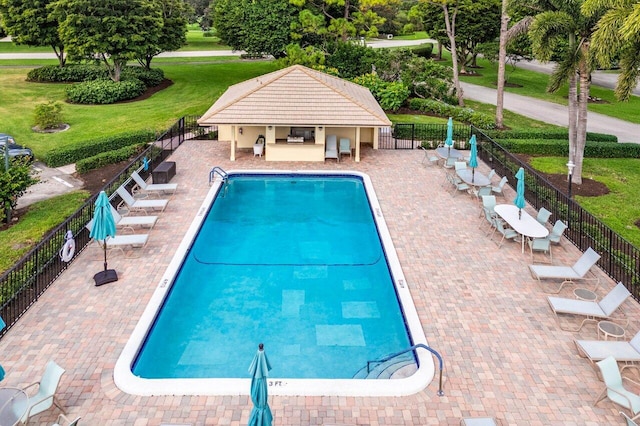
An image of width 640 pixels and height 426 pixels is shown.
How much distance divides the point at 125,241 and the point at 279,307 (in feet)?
17.5

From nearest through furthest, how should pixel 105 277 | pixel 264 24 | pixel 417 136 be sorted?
1. pixel 105 277
2. pixel 417 136
3. pixel 264 24

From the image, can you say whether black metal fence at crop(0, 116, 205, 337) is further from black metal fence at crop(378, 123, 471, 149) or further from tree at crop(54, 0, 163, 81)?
tree at crop(54, 0, 163, 81)

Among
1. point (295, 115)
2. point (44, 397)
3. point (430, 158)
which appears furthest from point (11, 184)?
point (430, 158)

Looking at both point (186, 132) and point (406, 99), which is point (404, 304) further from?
point (406, 99)

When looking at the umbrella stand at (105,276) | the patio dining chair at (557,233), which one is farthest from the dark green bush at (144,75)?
the patio dining chair at (557,233)

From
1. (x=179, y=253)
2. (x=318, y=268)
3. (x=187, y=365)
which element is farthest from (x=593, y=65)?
(x=187, y=365)

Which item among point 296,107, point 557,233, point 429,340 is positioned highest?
point 296,107

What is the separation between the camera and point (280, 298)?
46.0ft

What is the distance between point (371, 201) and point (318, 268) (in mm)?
5012

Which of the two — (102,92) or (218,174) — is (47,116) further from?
(218,174)

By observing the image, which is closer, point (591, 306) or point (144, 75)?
point (591, 306)

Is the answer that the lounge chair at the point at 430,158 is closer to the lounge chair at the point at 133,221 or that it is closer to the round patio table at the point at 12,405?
the lounge chair at the point at 133,221

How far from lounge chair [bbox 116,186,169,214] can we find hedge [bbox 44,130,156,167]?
10086 millimetres

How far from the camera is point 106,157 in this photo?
26.0 meters
